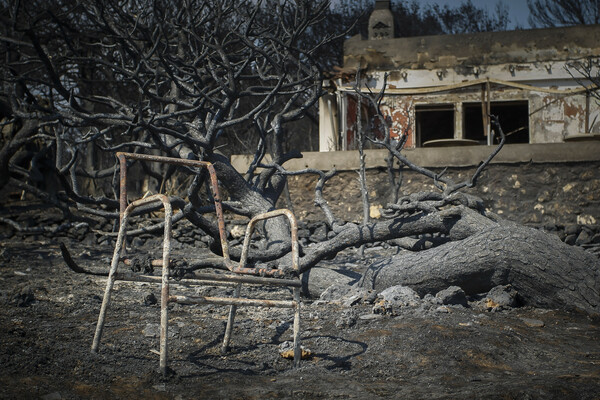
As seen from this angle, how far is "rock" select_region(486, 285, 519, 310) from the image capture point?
4.60 meters

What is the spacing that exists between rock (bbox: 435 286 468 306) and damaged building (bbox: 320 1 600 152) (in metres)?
7.14

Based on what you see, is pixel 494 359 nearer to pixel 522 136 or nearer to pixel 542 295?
pixel 542 295

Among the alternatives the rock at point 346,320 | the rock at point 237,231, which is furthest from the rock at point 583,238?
the rock at point 346,320

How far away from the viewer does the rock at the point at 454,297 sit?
4637 millimetres

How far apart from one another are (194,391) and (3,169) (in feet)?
25.6

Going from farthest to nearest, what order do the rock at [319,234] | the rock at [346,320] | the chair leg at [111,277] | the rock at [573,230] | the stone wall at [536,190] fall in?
the rock at [319,234], the stone wall at [536,190], the rock at [573,230], the rock at [346,320], the chair leg at [111,277]

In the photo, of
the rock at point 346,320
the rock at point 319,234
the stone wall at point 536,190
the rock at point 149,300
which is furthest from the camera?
the rock at point 319,234

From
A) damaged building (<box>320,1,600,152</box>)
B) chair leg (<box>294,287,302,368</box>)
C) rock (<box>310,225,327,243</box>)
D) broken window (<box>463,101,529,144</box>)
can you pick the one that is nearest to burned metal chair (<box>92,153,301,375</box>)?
chair leg (<box>294,287,302,368</box>)

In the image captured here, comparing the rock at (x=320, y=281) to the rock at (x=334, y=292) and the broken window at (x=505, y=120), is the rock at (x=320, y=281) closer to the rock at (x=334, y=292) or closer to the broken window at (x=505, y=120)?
the rock at (x=334, y=292)

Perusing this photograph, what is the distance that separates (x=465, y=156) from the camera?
30.9 ft

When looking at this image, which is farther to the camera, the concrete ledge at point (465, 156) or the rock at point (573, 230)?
the concrete ledge at point (465, 156)

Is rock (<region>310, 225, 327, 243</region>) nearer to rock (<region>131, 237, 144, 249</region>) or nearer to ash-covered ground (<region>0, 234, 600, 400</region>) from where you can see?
rock (<region>131, 237, 144, 249</region>)

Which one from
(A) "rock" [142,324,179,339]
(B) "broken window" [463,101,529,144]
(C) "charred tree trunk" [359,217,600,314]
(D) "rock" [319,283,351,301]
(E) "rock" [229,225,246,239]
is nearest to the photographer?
(A) "rock" [142,324,179,339]

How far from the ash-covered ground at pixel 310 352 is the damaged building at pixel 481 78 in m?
7.69
